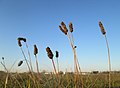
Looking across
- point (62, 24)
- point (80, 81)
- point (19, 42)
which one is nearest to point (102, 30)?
point (62, 24)

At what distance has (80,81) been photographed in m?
2.95

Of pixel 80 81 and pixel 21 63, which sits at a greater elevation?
pixel 21 63

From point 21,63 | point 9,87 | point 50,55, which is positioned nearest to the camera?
point 50,55

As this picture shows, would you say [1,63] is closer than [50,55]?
No

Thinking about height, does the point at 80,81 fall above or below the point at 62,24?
below

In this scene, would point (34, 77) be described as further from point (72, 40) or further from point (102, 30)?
point (102, 30)

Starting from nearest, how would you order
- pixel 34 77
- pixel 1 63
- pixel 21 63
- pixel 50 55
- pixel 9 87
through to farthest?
pixel 50 55 → pixel 21 63 → pixel 34 77 → pixel 1 63 → pixel 9 87

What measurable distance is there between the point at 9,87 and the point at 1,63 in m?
1.93

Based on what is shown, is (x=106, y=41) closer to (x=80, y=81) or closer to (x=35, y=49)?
(x=80, y=81)

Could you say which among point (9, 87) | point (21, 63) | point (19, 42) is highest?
point (19, 42)

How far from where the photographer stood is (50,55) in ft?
7.11

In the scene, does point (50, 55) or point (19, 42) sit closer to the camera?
point (50, 55)

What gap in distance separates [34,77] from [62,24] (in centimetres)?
95

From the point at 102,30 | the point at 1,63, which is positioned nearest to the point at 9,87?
the point at 1,63
